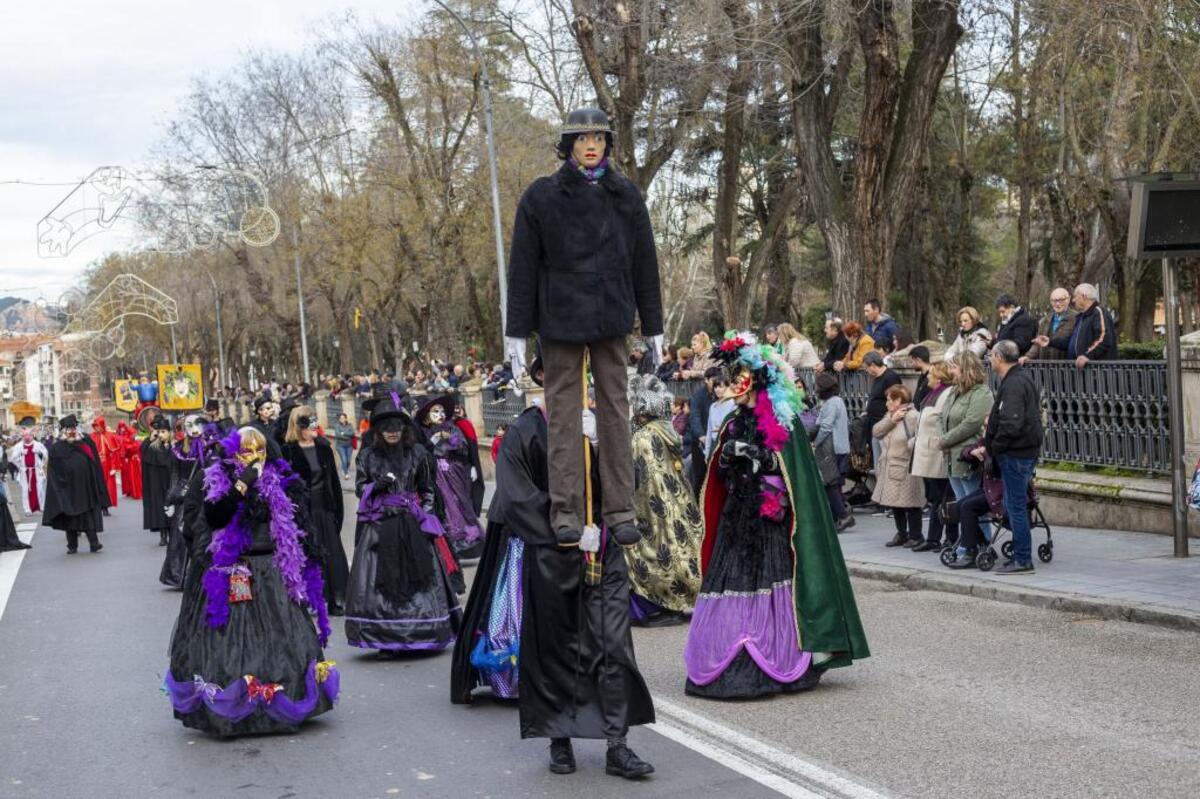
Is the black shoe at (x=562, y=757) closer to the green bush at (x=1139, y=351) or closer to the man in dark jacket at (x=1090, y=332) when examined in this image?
the man in dark jacket at (x=1090, y=332)

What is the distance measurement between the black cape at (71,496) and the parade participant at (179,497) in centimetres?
377

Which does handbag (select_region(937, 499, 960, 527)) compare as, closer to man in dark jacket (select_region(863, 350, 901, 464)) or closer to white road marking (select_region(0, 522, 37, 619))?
man in dark jacket (select_region(863, 350, 901, 464))

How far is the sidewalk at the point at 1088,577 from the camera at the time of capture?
31.5 ft

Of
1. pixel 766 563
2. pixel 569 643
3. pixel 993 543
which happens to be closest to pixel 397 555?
pixel 766 563

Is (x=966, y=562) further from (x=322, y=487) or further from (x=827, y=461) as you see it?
(x=322, y=487)

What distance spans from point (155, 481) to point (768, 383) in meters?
14.9

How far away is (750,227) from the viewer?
41.5 metres

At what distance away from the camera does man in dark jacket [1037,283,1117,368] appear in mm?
13531

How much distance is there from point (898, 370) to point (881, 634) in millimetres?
7161

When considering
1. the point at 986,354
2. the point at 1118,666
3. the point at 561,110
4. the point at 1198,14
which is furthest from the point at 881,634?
the point at 561,110

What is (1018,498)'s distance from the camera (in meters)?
11.2

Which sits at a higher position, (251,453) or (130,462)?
(251,453)

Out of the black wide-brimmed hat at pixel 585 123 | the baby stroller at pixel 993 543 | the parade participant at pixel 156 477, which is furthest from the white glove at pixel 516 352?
the parade participant at pixel 156 477

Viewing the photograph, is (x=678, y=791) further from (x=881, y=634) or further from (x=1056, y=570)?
(x=1056, y=570)
